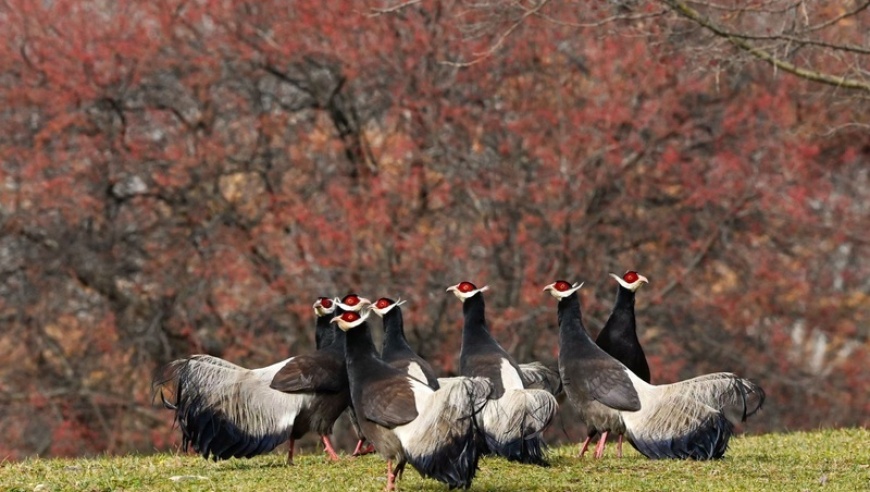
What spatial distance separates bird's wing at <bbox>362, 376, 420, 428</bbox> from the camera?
373 inches

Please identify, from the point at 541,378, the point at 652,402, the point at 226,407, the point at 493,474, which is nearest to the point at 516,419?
the point at 493,474

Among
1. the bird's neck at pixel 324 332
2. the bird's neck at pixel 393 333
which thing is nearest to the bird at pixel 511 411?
the bird's neck at pixel 393 333

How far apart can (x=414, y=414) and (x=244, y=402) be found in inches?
102

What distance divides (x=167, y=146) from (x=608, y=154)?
7376 millimetres

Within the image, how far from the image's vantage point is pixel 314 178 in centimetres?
2398

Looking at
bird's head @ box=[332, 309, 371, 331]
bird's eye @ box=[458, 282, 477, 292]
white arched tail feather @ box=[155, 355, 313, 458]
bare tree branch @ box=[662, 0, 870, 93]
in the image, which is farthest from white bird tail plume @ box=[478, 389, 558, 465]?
bare tree branch @ box=[662, 0, 870, 93]

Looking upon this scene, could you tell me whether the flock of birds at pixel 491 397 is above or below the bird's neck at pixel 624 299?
below

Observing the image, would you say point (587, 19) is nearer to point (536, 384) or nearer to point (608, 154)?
point (608, 154)

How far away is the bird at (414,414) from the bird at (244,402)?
1.70 metres

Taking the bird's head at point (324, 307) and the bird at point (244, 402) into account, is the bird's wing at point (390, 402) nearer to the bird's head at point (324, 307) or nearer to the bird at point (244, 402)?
the bird at point (244, 402)

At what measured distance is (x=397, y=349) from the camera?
40.0 feet

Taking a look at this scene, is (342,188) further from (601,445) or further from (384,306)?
(601,445)

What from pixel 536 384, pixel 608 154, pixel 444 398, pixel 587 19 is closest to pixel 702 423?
pixel 536 384

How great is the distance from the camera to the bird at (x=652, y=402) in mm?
11312
